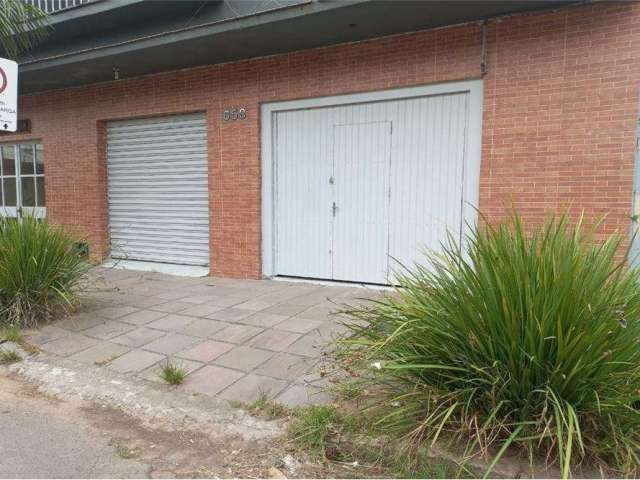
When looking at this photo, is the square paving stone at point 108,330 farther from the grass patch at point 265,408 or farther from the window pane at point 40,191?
the window pane at point 40,191

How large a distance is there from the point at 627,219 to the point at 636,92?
1.42 m

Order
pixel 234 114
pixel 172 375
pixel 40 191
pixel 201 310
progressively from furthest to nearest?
pixel 40 191 → pixel 234 114 → pixel 201 310 → pixel 172 375

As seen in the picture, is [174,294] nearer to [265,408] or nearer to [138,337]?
[138,337]

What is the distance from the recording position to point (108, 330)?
16.8 feet

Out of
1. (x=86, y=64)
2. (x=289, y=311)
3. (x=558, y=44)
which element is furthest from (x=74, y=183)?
(x=558, y=44)

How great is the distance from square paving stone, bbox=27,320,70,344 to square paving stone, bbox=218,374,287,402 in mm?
2440

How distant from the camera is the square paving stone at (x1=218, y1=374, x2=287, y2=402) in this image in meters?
3.54

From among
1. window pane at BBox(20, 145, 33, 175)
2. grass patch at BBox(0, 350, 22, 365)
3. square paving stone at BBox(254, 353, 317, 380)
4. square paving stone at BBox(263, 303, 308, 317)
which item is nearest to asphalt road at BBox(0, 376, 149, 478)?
grass patch at BBox(0, 350, 22, 365)

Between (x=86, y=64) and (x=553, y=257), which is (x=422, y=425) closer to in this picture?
(x=553, y=257)

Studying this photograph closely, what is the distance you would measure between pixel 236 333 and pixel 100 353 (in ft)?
4.38

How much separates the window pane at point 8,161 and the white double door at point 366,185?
759 cm

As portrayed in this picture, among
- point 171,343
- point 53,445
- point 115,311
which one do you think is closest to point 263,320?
point 171,343

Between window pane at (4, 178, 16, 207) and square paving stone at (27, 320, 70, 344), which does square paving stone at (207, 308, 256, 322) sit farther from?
window pane at (4, 178, 16, 207)

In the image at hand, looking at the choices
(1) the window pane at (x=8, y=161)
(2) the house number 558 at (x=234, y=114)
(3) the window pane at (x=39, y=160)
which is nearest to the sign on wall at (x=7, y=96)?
(2) the house number 558 at (x=234, y=114)
